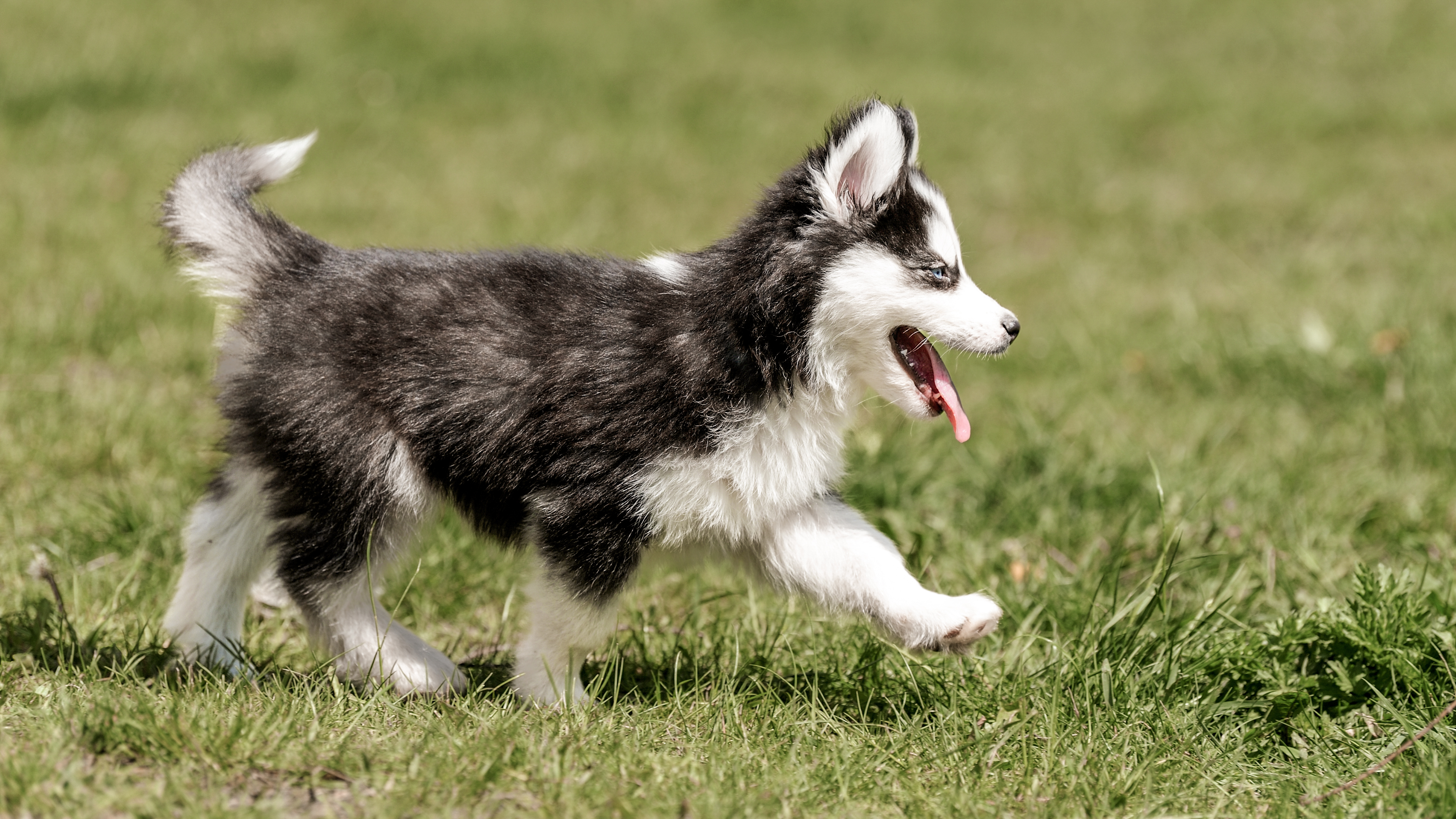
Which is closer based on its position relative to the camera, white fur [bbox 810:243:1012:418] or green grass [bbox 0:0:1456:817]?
green grass [bbox 0:0:1456:817]

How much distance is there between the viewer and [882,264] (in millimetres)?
3082

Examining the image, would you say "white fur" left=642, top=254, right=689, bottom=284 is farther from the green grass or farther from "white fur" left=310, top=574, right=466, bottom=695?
"white fur" left=310, top=574, right=466, bottom=695

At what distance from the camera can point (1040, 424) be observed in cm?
520

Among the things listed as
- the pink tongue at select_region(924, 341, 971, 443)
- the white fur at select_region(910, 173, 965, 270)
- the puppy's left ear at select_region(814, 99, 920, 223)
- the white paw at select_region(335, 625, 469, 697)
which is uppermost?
the puppy's left ear at select_region(814, 99, 920, 223)

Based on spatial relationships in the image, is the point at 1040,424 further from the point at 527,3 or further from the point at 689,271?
the point at 527,3

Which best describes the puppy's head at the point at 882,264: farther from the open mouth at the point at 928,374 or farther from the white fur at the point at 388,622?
the white fur at the point at 388,622

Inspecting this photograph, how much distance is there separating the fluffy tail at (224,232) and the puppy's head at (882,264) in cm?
136

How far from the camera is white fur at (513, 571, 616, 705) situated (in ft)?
10.3

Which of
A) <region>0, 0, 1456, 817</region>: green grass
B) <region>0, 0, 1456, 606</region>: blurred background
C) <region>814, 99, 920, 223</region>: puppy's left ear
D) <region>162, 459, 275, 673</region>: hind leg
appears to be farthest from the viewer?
<region>0, 0, 1456, 606</region>: blurred background

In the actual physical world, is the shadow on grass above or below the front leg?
below

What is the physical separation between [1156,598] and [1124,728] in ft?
1.59

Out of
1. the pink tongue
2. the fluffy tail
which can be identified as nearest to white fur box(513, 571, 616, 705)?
the pink tongue

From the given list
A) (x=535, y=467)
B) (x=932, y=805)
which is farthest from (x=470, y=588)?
(x=932, y=805)

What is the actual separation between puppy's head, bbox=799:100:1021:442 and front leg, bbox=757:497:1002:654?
0.36 m
